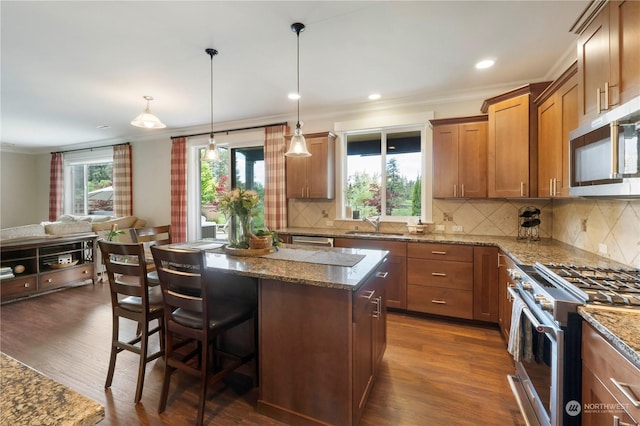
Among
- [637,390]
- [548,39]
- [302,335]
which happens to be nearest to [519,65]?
[548,39]

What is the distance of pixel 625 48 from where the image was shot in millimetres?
1361

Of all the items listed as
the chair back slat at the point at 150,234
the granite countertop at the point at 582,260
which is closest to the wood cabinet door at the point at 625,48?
the granite countertop at the point at 582,260

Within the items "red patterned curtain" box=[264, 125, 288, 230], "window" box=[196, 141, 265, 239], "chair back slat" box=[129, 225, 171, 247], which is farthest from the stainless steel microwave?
"window" box=[196, 141, 265, 239]

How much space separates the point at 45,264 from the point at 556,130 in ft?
21.7

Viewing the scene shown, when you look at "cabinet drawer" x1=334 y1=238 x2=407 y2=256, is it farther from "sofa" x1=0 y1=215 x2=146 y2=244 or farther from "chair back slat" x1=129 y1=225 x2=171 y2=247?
"sofa" x1=0 y1=215 x2=146 y2=244

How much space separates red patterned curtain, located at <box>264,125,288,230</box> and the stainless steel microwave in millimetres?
3481

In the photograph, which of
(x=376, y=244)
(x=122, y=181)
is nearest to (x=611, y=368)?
(x=376, y=244)

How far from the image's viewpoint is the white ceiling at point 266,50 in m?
2.08

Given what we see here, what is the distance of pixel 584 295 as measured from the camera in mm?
1258

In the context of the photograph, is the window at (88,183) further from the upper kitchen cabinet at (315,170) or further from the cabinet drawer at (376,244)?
the cabinet drawer at (376,244)

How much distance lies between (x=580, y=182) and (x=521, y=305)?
839 mm

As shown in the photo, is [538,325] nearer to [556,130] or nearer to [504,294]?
[504,294]

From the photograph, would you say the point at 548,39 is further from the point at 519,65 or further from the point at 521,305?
the point at 521,305

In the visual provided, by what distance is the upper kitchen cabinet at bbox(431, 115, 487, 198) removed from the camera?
10.6ft
